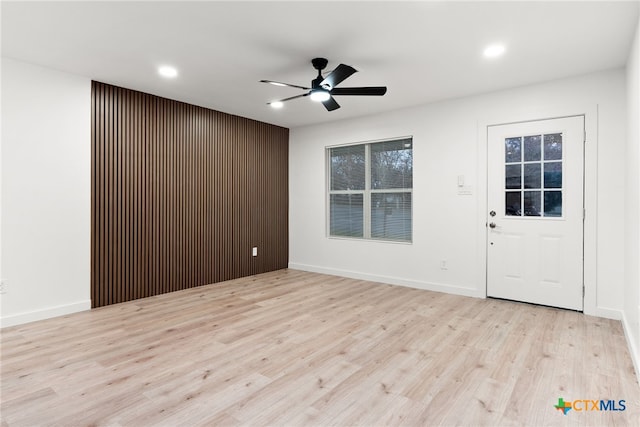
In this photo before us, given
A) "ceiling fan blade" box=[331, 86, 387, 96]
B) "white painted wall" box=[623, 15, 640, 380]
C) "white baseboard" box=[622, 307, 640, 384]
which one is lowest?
"white baseboard" box=[622, 307, 640, 384]

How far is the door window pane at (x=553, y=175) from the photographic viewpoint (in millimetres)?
3791

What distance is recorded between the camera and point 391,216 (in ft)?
17.2

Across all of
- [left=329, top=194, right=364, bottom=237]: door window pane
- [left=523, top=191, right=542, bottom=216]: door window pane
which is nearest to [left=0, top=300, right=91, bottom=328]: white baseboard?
[left=329, top=194, right=364, bottom=237]: door window pane

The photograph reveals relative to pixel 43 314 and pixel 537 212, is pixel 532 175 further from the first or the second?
pixel 43 314

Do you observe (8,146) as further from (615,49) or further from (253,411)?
(615,49)

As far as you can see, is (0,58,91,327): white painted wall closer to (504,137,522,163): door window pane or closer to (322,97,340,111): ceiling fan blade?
(322,97,340,111): ceiling fan blade

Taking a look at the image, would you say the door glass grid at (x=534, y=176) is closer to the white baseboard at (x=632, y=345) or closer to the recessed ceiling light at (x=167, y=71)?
the white baseboard at (x=632, y=345)

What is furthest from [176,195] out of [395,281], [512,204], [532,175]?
[532,175]

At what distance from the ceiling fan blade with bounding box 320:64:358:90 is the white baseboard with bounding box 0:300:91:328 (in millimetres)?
3403

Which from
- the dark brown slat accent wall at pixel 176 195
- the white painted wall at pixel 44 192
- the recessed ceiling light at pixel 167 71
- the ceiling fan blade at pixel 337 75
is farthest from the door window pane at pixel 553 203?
the white painted wall at pixel 44 192

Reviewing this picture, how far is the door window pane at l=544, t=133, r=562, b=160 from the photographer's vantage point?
3795mm

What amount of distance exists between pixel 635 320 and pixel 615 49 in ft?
7.45

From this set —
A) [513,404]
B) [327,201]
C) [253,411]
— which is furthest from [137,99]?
[513,404]

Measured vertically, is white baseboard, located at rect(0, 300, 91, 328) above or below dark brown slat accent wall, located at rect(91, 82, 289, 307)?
below
